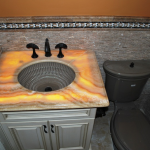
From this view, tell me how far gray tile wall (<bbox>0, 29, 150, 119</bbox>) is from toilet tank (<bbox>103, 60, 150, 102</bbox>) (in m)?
0.09

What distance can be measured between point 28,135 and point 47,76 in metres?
0.46

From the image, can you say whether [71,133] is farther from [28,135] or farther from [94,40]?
[94,40]

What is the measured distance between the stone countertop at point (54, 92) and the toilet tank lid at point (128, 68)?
18 centimetres

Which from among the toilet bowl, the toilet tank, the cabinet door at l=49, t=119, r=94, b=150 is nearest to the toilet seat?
the toilet bowl

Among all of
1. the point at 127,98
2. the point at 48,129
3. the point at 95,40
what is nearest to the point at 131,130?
the point at 127,98

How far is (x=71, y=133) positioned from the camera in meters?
1.12

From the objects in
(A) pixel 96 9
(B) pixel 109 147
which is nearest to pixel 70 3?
(A) pixel 96 9

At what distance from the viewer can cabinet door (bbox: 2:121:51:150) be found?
101cm

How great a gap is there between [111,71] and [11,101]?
2.55 ft

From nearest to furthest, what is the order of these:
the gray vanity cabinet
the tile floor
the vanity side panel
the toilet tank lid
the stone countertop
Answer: the stone countertop < the gray vanity cabinet < the vanity side panel < the toilet tank lid < the tile floor

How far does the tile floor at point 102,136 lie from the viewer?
1.56 m

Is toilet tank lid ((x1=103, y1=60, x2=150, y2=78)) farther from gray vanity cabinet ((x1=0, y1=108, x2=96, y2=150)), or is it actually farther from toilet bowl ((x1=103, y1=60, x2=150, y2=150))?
gray vanity cabinet ((x1=0, y1=108, x2=96, y2=150))

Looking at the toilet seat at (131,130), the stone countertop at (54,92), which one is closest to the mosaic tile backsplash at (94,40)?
the stone countertop at (54,92)

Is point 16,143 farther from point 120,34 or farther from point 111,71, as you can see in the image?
point 120,34
